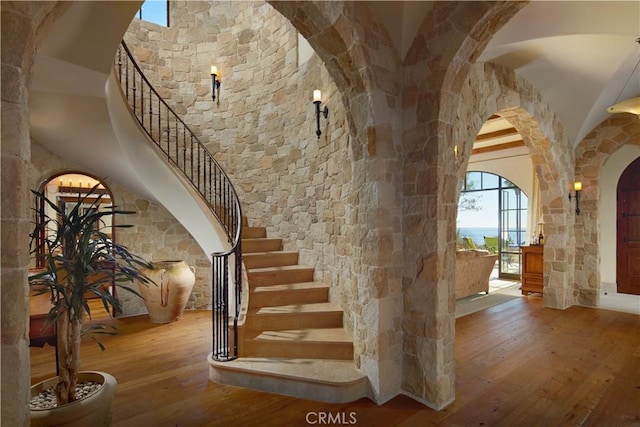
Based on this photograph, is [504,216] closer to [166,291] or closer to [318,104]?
[318,104]

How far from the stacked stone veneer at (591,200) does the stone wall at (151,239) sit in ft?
21.2

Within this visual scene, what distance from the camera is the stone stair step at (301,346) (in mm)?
2816

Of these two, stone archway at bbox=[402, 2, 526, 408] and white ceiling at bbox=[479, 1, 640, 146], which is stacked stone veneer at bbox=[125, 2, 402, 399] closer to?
stone archway at bbox=[402, 2, 526, 408]

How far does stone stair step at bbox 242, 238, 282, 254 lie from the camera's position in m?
4.28

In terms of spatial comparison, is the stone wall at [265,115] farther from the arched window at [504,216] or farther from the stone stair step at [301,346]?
the arched window at [504,216]

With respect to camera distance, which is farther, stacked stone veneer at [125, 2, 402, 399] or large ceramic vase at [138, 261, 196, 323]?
large ceramic vase at [138, 261, 196, 323]

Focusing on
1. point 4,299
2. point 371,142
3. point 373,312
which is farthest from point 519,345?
point 4,299

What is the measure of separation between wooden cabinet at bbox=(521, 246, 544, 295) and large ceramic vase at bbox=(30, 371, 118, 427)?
21.5 ft

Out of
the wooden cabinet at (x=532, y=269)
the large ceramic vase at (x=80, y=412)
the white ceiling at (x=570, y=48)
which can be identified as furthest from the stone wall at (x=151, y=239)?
the wooden cabinet at (x=532, y=269)

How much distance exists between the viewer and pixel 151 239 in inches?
205

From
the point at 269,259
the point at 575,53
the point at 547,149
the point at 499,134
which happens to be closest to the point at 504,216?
the point at 499,134

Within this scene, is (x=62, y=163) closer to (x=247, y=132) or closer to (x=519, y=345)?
(x=247, y=132)

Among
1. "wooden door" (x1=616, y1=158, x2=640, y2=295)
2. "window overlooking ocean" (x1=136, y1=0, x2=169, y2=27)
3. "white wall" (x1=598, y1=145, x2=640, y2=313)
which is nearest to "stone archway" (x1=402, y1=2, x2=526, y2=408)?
"window overlooking ocean" (x1=136, y1=0, x2=169, y2=27)

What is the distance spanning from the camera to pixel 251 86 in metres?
5.16
